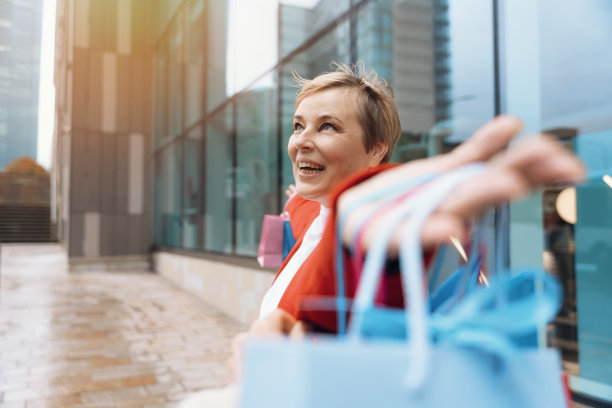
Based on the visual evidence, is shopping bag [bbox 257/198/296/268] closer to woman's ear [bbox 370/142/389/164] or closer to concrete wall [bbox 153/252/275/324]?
woman's ear [bbox 370/142/389/164]

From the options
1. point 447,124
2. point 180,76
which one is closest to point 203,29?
point 180,76

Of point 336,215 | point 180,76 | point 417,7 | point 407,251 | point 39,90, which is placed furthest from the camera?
point 39,90

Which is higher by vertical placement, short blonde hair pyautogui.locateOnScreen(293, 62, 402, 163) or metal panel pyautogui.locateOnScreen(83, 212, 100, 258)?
short blonde hair pyautogui.locateOnScreen(293, 62, 402, 163)

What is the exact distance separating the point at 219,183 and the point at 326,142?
728cm

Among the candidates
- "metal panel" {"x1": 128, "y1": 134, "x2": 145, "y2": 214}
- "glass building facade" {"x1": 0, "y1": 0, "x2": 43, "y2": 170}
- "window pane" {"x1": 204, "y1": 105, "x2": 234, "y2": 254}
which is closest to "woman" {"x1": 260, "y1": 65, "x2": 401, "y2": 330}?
"window pane" {"x1": 204, "y1": 105, "x2": 234, "y2": 254}

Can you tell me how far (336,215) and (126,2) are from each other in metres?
14.1

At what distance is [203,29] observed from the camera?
9.12 m

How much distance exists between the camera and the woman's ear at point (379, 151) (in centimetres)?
133

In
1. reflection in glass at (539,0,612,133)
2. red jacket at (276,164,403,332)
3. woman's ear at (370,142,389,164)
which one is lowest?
red jacket at (276,164,403,332)

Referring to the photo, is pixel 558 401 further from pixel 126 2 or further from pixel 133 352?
pixel 126 2

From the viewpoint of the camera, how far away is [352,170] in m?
1.30

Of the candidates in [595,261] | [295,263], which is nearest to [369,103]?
[295,263]

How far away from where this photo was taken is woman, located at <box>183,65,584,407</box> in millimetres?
537

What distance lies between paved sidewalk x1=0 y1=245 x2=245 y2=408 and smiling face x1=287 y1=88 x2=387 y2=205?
2826 millimetres
